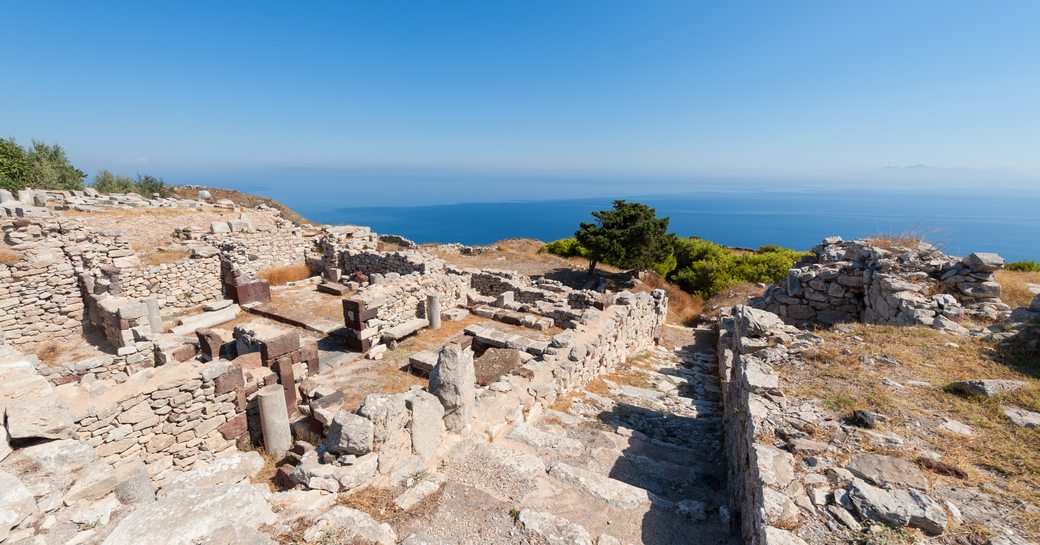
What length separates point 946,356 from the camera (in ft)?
20.9

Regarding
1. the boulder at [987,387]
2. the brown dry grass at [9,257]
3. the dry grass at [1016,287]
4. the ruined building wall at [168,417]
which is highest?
the brown dry grass at [9,257]

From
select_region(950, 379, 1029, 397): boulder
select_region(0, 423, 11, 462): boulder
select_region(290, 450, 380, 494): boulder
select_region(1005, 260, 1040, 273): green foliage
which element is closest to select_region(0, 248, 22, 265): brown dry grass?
select_region(0, 423, 11, 462): boulder

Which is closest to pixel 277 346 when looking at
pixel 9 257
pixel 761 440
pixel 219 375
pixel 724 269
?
pixel 219 375

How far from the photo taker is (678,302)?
2109 centimetres

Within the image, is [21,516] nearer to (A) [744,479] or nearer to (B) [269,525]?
(B) [269,525]

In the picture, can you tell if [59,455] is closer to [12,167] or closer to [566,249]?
[566,249]

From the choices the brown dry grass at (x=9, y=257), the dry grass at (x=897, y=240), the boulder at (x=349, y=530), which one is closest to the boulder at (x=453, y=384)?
the boulder at (x=349, y=530)

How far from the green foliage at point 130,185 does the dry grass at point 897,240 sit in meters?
43.7

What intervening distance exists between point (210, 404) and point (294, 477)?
11.1 feet

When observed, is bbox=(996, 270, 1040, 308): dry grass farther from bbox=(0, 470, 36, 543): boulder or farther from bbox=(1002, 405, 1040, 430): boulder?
bbox=(0, 470, 36, 543): boulder

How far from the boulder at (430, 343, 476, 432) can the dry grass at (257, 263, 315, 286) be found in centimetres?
1562

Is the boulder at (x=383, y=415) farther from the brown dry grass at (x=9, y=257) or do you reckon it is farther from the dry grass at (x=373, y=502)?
the brown dry grass at (x=9, y=257)

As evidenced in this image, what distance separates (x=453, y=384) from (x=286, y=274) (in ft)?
54.5

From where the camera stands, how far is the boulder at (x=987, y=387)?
4949mm
